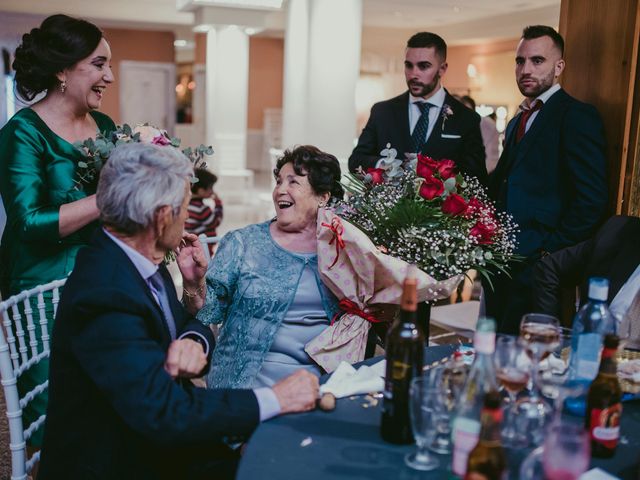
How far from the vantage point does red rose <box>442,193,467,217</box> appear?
2.28 m

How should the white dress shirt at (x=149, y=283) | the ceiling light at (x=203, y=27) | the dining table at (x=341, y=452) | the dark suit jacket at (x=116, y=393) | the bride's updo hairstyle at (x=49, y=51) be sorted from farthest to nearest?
the ceiling light at (x=203, y=27) → the bride's updo hairstyle at (x=49, y=51) → the white dress shirt at (x=149, y=283) → the dark suit jacket at (x=116, y=393) → the dining table at (x=341, y=452)

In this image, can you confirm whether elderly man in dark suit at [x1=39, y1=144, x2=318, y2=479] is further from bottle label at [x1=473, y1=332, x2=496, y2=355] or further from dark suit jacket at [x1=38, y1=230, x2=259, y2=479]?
bottle label at [x1=473, y1=332, x2=496, y2=355]

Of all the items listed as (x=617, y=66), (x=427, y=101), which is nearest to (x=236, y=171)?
(x=427, y=101)

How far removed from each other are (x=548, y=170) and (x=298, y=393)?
189cm

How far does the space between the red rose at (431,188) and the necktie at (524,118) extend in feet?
3.41

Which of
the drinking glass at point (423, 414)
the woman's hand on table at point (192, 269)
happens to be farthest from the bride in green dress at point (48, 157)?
the drinking glass at point (423, 414)

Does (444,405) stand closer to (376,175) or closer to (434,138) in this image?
(376,175)

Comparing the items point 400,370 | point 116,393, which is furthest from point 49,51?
point 400,370

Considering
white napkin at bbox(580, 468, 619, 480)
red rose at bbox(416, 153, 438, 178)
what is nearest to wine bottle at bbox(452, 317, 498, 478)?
white napkin at bbox(580, 468, 619, 480)

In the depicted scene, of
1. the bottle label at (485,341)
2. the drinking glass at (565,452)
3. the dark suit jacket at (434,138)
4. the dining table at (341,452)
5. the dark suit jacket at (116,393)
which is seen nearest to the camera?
the drinking glass at (565,452)

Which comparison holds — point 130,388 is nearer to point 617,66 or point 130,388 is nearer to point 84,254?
point 84,254

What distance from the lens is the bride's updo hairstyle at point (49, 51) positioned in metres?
2.41

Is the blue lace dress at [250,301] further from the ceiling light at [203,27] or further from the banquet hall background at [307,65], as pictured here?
the ceiling light at [203,27]

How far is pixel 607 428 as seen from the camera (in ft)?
4.74
